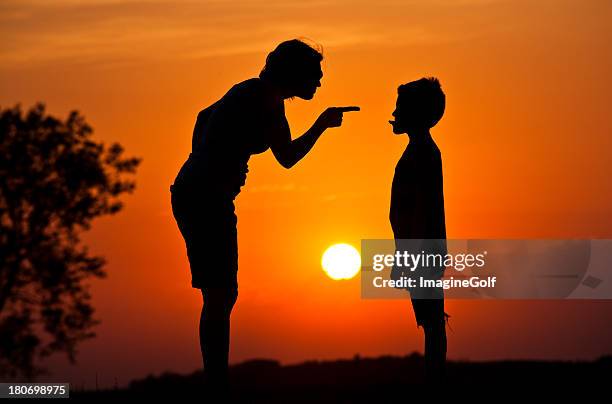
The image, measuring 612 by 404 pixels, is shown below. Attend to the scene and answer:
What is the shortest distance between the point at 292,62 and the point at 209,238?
1.42 metres

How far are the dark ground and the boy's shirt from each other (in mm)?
1142

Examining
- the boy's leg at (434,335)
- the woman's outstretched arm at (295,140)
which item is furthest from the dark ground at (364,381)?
the woman's outstretched arm at (295,140)

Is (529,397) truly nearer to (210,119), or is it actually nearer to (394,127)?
(394,127)

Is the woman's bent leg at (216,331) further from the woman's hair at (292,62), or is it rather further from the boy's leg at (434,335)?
the woman's hair at (292,62)

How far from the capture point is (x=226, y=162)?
7.97 meters

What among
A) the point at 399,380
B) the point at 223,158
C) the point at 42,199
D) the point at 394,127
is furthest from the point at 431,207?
the point at 42,199

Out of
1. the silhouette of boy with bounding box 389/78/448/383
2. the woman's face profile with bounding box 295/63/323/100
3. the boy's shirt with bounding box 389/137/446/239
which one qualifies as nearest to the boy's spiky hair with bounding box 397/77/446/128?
the silhouette of boy with bounding box 389/78/448/383

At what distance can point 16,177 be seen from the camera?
833 inches

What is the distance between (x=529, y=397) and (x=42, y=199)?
45.1 feet

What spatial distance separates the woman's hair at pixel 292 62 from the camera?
811 centimetres

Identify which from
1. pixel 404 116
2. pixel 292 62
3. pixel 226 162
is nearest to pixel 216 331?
pixel 226 162

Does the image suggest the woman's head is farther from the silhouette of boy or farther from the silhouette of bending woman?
the silhouette of boy

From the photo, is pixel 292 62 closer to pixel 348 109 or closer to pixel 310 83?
pixel 310 83

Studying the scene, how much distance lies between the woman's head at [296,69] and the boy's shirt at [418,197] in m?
0.87
